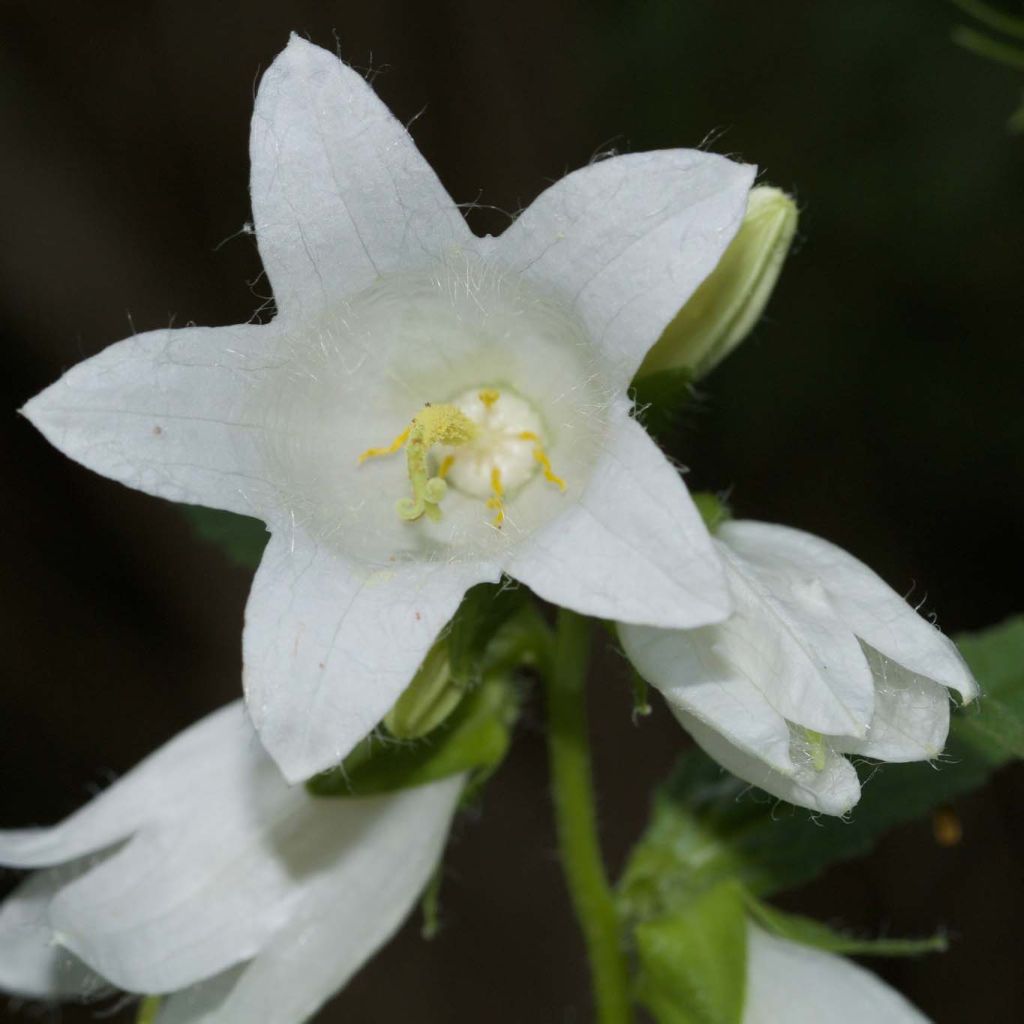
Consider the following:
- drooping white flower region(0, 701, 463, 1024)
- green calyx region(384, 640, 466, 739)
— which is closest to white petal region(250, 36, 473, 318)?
green calyx region(384, 640, 466, 739)

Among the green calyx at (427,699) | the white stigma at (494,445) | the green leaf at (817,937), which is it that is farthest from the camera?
the white stigma at (494,445)

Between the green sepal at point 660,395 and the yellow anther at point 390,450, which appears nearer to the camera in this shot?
the green sepal at point 660,395

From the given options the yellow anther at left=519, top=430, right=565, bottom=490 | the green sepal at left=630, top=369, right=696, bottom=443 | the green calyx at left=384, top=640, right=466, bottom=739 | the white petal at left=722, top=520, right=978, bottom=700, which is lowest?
the green calyx at left=384, top=640, right=466, bottom=739

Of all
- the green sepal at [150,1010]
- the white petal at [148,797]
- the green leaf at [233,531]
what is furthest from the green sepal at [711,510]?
the green sepal at [150,1010]

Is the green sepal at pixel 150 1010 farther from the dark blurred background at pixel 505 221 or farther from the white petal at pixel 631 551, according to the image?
the dark blurred background at pixel 505 221

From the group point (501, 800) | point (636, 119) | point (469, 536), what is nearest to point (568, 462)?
point (469, 536)

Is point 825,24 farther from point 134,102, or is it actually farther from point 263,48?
point 134,102

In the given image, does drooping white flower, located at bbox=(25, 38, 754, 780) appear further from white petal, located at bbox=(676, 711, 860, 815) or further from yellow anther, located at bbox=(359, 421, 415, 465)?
white petal, located at bbox=(676, 711, 860, 815)
